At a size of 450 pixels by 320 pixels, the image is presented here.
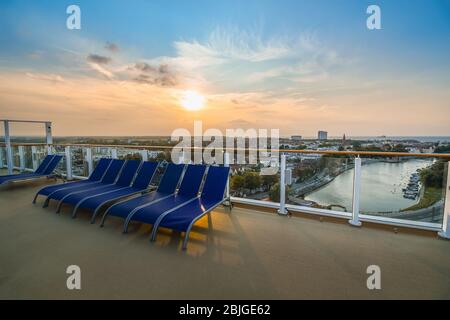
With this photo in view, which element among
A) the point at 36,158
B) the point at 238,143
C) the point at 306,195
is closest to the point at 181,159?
the point at 238,143

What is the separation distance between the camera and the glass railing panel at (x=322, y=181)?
3.31 metres

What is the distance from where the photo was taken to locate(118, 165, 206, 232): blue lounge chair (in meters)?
2.71

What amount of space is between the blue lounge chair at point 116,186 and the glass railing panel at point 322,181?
3.08 metres

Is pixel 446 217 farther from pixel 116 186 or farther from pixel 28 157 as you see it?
pixel 28 157

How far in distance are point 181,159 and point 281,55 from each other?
362cm

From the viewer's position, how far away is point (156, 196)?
3.52 metres

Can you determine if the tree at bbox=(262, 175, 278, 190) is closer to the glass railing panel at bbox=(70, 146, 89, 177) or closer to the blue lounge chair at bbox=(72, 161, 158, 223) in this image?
the blue lounge chair at bbox=(72, 161, 158, 223)

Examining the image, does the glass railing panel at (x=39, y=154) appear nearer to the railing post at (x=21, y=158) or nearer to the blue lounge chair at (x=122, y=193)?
the railing post at (x=21, y=158)

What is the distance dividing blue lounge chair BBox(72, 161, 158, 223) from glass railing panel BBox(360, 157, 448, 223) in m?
3.69

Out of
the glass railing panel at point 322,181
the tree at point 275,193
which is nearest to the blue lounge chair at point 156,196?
the tree at point 275,193

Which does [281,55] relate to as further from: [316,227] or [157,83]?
[316,227]

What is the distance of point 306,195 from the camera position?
354 centimetres

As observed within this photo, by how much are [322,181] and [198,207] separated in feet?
6.75

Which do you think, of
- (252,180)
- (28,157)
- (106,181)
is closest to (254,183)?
(252,180)
